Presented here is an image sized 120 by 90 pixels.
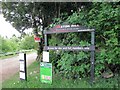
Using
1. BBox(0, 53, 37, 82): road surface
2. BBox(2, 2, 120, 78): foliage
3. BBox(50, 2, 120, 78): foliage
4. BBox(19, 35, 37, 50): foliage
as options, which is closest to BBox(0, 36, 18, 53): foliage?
BBox(19, 35, 37, 50): foliage

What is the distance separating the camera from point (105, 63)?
258 inches

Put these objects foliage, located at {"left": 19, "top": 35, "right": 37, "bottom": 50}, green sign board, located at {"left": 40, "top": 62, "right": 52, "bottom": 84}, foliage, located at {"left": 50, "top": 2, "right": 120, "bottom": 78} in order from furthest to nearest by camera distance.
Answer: foliage, located at {"left": 19, "top": 35, "right": 37, "bottom": 50}
green sign board, located at {"left": 40, "top": 62, "right": 52, "bottom": 84}
foliage, located at {"left": 50, "top": 2, "right": 120, "bottom": 78}

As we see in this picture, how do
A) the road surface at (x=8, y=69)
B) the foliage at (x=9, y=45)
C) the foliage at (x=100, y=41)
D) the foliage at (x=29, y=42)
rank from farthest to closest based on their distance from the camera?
the foliage at (x=9, y=45), the foliage at (x=29, y=42), the road surface at (x=8, y=69), the foliage at (x=100, y=41)

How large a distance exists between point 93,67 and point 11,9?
960cm

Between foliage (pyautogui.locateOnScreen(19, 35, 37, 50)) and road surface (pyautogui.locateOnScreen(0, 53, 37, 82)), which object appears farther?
foliage (pyautogui.locateOnScreen(19, 35, 37, 50))

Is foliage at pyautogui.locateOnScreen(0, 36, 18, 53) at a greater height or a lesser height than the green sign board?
lesser

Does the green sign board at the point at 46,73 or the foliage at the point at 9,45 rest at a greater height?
the green sign board at the point at 46,73

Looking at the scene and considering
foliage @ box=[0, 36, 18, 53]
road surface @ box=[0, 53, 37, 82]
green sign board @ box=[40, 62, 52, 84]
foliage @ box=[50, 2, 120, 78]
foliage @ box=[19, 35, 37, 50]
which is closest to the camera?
foliage @ box=[50, 2, 120, 78]

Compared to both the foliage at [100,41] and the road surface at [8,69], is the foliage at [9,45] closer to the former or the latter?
the road surface at [8,69]

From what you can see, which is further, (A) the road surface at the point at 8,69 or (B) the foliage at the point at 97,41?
(A) the road surface at the point at 8,69

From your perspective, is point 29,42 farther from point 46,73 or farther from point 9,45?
point 46,73

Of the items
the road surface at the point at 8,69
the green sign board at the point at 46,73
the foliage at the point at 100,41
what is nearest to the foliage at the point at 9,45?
the road surface at the point at 8,69

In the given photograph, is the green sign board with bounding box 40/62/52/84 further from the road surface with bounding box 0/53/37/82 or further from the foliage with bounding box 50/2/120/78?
the road surface with bounding box 0/53/37/82

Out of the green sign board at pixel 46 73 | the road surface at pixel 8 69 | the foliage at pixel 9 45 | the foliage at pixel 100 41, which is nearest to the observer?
the foliage at pixel 100 41
